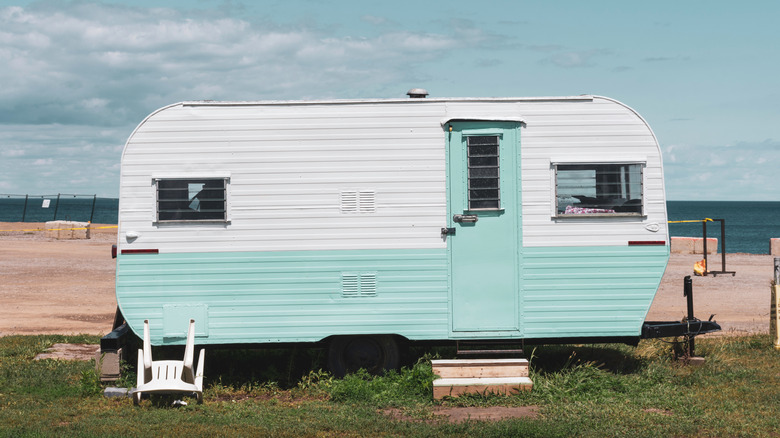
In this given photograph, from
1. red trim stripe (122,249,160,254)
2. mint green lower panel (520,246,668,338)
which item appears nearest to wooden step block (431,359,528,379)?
mint green lower panel (520,246,668,338)

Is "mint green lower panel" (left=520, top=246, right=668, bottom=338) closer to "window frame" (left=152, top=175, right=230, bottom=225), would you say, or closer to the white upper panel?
the white upper panel

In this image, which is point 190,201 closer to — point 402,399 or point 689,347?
point 402,399

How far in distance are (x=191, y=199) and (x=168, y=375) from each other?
1.91 metres

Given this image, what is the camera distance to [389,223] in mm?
8438

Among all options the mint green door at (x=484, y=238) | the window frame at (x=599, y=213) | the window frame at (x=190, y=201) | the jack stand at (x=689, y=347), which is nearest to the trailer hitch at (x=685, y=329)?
the jack stand at (x=689, y=347)

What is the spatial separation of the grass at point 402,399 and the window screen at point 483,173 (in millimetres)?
1870

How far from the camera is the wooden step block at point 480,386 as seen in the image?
7.98 m

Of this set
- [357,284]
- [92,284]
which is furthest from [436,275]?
[92,284]

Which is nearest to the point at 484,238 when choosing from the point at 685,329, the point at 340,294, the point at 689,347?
the point at 340,294

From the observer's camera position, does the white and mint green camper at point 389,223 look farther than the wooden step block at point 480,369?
Yes

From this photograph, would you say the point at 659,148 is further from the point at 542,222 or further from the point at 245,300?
the point at 245,300

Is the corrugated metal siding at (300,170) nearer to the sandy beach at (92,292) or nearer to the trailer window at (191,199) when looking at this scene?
the trailer window at (191,199)

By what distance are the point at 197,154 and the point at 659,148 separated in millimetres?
5049

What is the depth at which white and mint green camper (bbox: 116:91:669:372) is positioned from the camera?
8.35 meters
